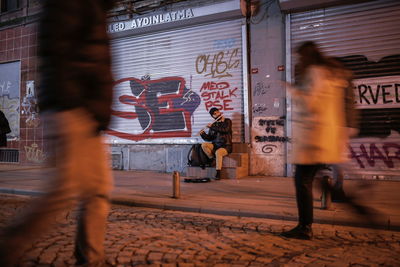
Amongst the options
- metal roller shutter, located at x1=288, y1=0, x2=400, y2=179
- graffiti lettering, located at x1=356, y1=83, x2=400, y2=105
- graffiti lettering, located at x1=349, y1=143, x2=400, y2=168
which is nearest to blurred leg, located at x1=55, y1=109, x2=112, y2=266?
metal roller shutter, located at x1=288, y1=0, x2=400, y2=179

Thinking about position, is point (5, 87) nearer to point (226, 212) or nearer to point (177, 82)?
point (177, 82)

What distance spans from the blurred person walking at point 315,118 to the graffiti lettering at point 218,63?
6.19m

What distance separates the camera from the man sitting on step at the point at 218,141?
27.5 feet

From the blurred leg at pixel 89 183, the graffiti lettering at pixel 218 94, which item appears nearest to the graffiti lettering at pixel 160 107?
the graffiti lettering at pixel 218 94

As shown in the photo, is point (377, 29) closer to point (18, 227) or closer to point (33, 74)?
point (18, 227)

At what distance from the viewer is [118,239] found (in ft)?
11.9

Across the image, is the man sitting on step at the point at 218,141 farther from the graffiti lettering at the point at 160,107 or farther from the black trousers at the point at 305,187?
the black trousers at the point at 305,187

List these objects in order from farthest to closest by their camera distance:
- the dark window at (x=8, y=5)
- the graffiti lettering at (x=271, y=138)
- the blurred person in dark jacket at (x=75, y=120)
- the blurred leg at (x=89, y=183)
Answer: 1. the dark window at (x=8, y=5)
2. the graffiti lettering at (x=271, y=138)
3. the blurred leg at (x=89, y=183)
4. the blurred person in dark jacket at (x=75, y=120)

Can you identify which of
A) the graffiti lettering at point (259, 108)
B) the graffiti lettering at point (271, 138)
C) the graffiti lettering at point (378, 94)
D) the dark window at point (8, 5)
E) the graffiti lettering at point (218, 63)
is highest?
the dark window at point (8, 5)

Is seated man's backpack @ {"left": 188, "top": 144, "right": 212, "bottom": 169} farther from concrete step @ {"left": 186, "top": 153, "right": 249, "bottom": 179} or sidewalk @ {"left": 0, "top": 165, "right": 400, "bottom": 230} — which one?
sidewalk @ {"left": 0, "top": 165, "right": 400, "bottom": 230}

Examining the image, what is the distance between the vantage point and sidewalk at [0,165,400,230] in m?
4.50

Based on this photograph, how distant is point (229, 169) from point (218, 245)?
518 centimetres

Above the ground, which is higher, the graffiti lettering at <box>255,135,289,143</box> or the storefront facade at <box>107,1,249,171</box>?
the storefront facade at <box>107,1,249,171</box>

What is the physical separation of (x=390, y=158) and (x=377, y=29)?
123 inches
